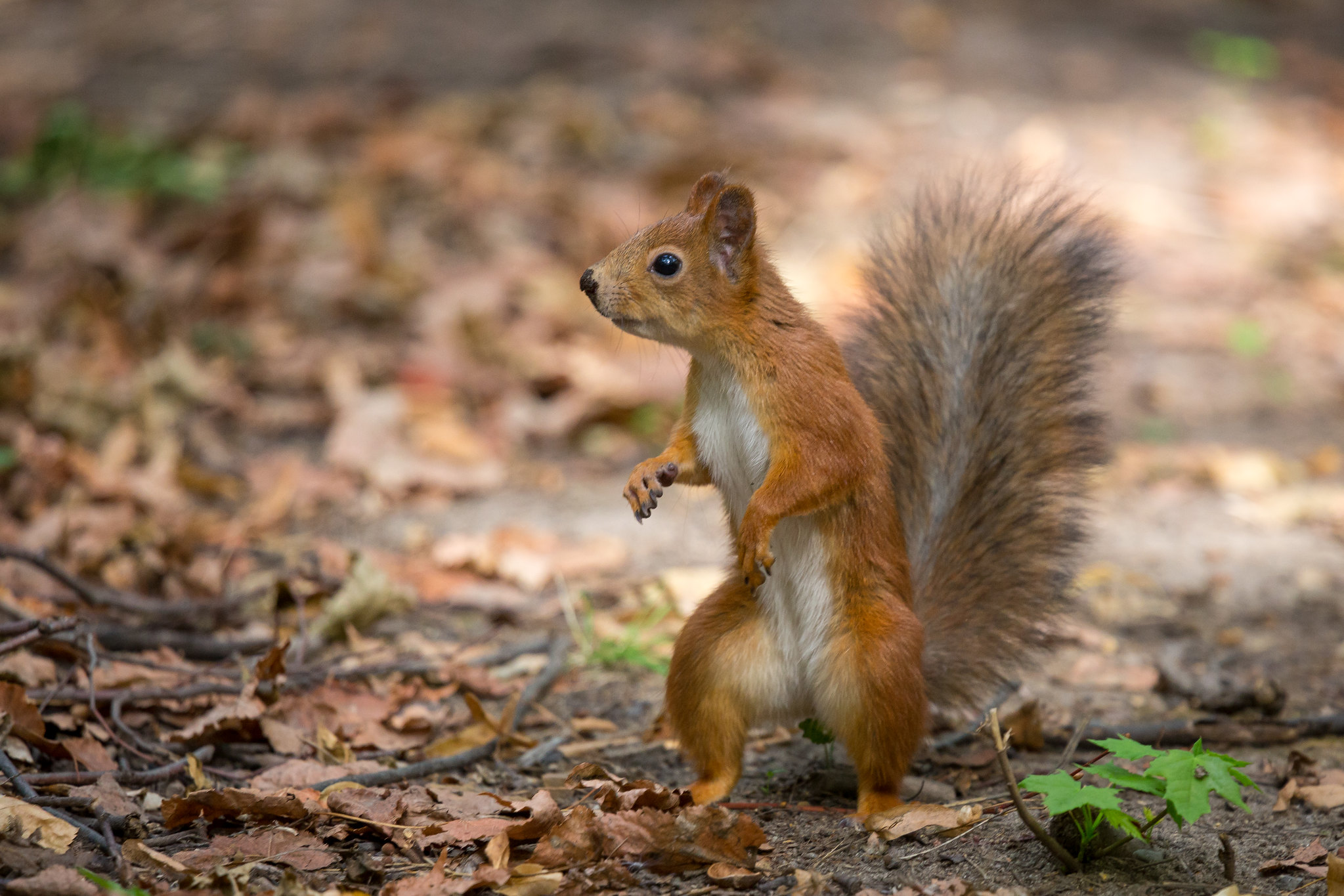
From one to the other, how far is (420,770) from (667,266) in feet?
3.26

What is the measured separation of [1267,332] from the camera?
5008 mm

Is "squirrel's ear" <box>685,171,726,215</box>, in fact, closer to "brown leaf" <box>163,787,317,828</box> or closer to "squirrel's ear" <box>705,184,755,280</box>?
"squirrel's ear" <box>705,184,755,280</box>

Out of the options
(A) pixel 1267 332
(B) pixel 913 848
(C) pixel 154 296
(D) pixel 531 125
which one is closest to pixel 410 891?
(B) pixel 913 848

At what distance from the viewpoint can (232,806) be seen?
1875mm

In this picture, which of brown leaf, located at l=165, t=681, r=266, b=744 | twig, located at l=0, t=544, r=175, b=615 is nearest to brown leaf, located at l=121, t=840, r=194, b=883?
brown leaf, located at l=165, t=681, r=266, b=744

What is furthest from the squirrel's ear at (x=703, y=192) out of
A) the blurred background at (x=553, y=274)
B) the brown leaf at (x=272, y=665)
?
the brown leaf at (x=272, y=665)

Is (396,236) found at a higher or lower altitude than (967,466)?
higher

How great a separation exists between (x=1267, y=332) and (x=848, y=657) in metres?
3.79

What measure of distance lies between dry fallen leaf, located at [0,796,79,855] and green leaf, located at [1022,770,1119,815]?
1333 mm

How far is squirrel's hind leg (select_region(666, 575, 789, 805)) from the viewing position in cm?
207

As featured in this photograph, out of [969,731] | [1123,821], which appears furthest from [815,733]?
[1123,821]

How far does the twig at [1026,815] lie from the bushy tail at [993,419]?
1.48 ft

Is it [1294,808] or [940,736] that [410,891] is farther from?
[1294,808]

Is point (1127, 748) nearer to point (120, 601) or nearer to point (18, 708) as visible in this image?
point (18, 708)
